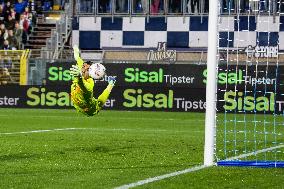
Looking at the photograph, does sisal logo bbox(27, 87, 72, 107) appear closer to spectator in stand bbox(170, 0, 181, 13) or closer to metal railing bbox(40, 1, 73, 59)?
metal railing bbox(40, 1, 73, 59)

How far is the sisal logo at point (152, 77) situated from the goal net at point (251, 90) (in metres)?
2.03

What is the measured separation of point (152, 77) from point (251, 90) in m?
4.54

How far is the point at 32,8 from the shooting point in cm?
3472

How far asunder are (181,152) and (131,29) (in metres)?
20.4

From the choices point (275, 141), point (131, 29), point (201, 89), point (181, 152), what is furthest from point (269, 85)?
point (181, 152)

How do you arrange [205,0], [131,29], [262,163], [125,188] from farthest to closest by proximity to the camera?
[131,29] → [205,0] → [262,163] → [125,188]

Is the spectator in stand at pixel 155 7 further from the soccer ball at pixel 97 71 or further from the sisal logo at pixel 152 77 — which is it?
the soccer ball at pixel 97 71

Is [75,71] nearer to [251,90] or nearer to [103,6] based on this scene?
[251,90]

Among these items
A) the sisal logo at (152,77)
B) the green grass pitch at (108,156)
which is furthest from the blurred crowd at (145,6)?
the green grass pitch at (108,156)

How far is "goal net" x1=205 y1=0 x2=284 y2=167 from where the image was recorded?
48.1 feet

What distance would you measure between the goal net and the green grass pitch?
723 millimetres

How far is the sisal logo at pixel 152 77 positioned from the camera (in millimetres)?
28672

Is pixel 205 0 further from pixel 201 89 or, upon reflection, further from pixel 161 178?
pixel 161 178

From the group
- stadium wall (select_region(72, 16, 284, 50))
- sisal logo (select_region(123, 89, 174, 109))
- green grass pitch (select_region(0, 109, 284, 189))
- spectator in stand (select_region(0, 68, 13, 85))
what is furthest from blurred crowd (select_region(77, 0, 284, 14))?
green grass pitch (select_region(0, 109, 284, 189))
